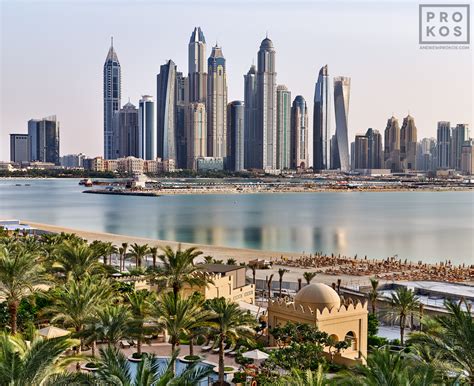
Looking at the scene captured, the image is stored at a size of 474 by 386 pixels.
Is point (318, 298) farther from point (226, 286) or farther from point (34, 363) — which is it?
point (34, 363)

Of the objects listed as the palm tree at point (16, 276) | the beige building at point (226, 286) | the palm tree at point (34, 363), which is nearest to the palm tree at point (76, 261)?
the beige building at point (226, 286)

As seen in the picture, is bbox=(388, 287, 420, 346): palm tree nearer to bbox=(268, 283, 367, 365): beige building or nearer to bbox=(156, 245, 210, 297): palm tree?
bbox=(268, 283, 367, 365): beige building

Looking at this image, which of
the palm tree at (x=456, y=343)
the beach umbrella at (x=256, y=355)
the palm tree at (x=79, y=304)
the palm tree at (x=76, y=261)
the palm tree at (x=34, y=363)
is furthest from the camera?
the palm tree at (x=76, y=261)

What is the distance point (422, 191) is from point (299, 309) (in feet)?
572

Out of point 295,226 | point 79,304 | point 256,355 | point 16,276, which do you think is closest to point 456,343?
point 256,355

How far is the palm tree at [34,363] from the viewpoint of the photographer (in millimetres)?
7844

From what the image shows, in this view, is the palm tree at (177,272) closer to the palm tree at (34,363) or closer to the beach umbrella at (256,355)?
the beach umbrella at (256,355)

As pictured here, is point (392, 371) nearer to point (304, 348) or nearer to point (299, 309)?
point (304, 348)

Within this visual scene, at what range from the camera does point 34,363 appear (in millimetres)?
8086

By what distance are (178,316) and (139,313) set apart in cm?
226

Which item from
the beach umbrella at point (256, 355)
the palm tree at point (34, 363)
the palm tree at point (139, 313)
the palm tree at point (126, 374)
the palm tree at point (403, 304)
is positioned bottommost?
the beach umbrella at point (256, 355)

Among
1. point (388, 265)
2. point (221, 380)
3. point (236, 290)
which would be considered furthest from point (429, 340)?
point (388, 265)

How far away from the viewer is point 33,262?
1608 centimetres

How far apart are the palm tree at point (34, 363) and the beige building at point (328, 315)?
793cm
